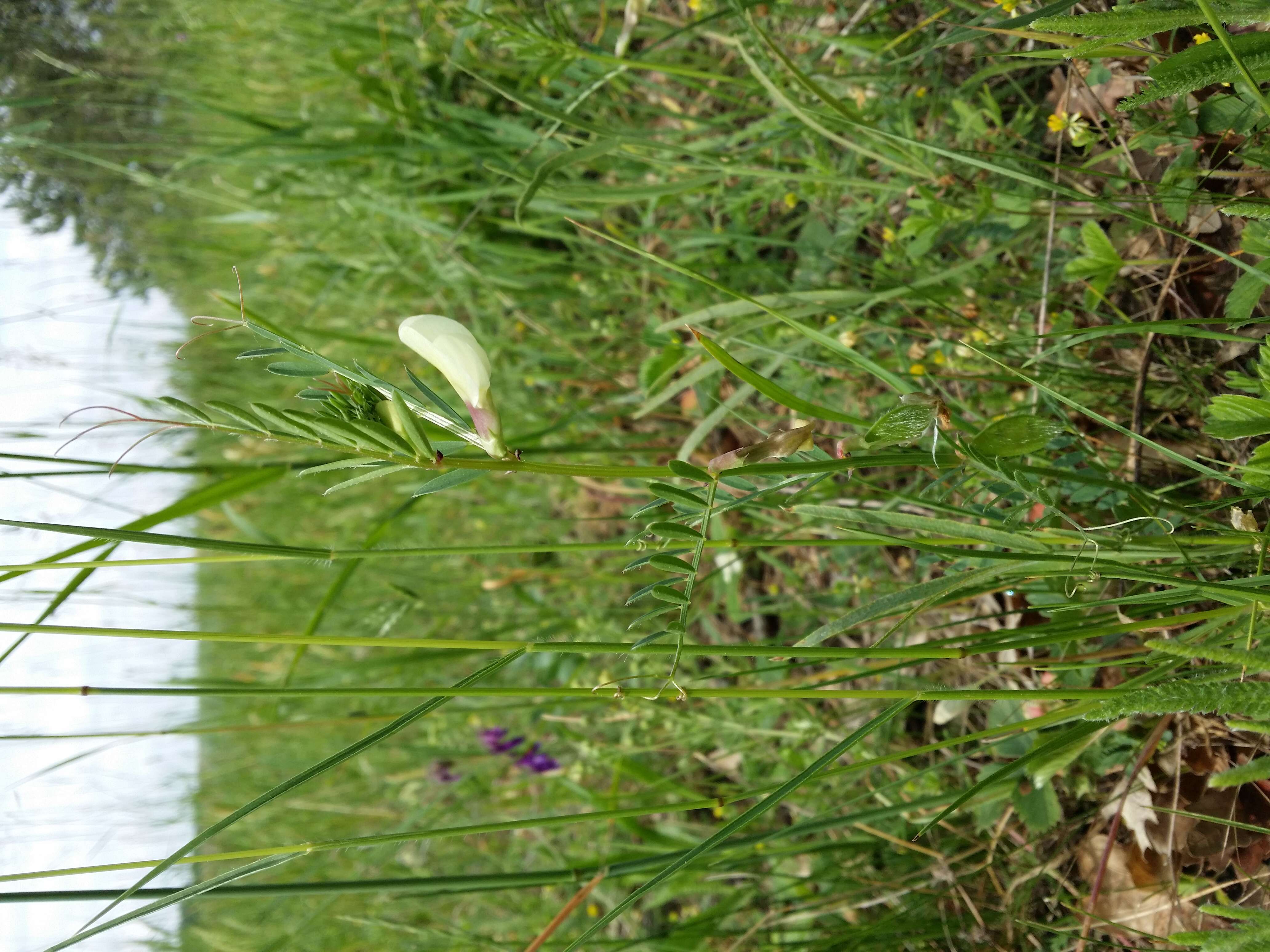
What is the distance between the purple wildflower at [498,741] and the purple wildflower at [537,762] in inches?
1.9

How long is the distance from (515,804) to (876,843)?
108 centimetres

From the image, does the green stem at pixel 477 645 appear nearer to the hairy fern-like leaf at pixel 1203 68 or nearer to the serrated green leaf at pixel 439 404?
the serrated green leaf at pixel 439 404

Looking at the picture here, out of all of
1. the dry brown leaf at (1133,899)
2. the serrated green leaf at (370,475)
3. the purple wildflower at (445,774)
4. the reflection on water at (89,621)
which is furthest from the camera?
the purple wildflower at (445,774)

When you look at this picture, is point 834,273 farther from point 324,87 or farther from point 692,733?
point 324,87

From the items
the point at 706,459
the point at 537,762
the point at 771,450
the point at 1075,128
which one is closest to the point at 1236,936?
the point at 771,450

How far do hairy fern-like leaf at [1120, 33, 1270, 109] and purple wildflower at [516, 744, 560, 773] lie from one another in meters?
1.94

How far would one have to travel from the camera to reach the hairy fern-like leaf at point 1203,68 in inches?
29.7

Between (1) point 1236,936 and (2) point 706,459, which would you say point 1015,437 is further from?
(2) point 706,459

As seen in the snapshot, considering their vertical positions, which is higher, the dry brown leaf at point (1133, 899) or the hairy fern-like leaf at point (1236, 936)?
the hairy fern-like leaf at point (1236, 936)

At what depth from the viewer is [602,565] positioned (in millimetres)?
2262

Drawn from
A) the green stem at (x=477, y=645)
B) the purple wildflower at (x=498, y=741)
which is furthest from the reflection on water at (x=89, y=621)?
the green stem at (x=477, y=645)

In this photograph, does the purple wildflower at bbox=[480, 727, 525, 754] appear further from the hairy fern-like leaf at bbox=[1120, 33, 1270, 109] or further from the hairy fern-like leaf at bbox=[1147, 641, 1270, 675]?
the hairy fern-like leaf at bbox=[1120, 33, 1270, 109]

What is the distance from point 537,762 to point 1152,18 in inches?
80.0

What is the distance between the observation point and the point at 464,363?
2.45 ft
